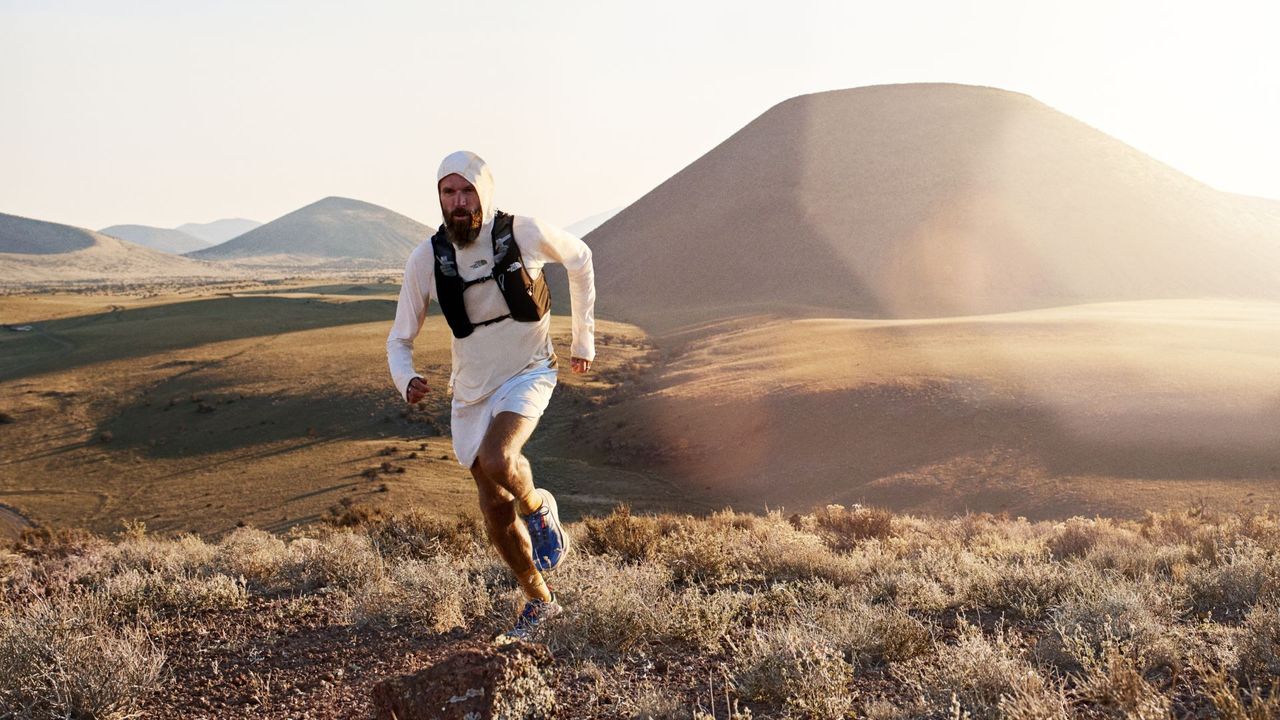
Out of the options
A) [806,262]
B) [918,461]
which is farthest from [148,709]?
[806,262]

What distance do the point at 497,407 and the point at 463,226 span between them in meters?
0.88

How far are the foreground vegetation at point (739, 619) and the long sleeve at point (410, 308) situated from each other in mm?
1353

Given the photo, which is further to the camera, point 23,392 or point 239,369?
point 239,369

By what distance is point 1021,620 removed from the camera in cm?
488

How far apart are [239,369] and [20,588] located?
26.4 meters

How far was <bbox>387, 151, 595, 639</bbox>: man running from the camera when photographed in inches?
164

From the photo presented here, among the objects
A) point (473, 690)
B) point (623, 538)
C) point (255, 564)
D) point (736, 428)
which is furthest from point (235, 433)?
point (473, 690)

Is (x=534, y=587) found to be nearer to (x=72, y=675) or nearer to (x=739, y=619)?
(x=739, y=619)

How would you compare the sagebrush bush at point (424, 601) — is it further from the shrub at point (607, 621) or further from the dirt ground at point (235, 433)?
the dirt ground at point (235, 433)

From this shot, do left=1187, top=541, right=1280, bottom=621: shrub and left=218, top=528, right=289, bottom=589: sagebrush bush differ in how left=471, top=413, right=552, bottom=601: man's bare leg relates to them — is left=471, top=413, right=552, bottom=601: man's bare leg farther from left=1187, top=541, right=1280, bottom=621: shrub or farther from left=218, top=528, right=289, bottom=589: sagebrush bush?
left=1187, top=541, right=1280, bottom=621: shrub

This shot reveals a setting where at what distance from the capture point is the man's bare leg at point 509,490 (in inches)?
160

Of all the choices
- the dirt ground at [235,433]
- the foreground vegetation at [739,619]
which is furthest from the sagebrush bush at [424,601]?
the dirt ground at [235,433]

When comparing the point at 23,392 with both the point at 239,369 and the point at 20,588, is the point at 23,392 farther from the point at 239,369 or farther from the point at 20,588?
the point at 20,588

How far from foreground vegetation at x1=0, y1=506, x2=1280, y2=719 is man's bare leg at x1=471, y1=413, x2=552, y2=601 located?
36 cm
